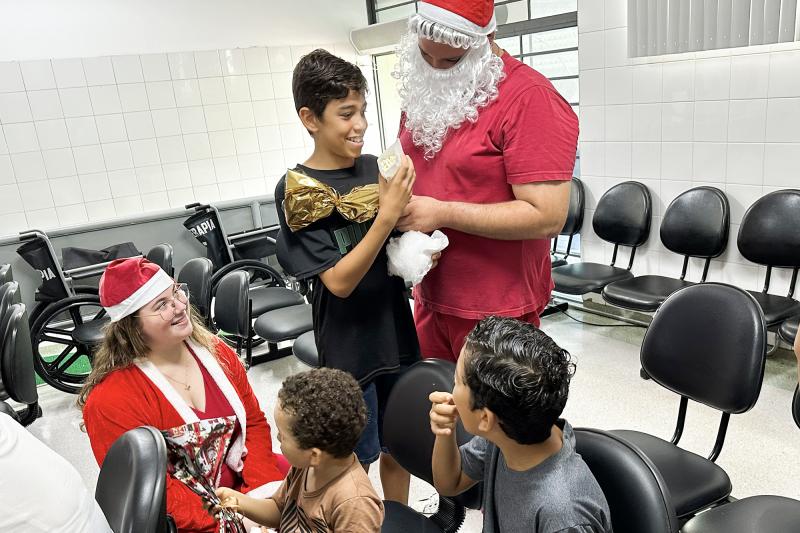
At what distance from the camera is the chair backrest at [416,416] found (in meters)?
1.52

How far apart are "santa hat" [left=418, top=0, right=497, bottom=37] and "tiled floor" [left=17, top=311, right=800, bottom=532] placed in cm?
157

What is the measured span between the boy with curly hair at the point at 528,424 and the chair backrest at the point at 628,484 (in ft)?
0.28

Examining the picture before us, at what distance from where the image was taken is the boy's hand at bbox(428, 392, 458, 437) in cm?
120

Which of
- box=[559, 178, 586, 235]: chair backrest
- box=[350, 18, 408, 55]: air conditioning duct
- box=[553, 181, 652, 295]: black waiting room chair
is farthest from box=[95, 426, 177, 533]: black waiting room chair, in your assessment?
box=[350, 18, 408, 55]: air conditioning duct

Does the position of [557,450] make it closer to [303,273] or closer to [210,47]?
[303,273]

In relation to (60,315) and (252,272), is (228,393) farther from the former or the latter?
(60,315)

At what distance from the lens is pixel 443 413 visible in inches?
47.3

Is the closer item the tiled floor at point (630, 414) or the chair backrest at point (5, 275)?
A: the tiled floor at point (630, 414)

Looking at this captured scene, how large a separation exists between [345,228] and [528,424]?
73cm

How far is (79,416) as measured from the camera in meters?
3.49

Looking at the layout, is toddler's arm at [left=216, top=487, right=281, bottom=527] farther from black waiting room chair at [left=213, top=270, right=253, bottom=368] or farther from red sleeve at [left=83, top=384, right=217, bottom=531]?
black waiting room chair at [left=213, top=270, right=253, bottom=368]

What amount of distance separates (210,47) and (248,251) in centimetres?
187

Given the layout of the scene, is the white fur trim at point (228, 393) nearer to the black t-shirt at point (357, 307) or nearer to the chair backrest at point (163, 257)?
the black t-shirt at point (357, 307)

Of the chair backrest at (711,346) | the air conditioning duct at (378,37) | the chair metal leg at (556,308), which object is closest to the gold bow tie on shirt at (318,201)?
the chair backrest at (711,346)
